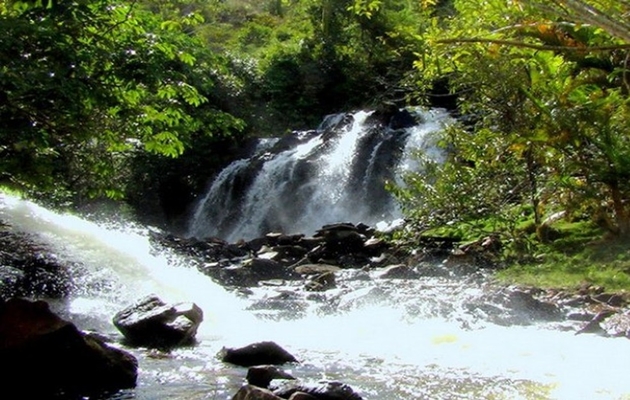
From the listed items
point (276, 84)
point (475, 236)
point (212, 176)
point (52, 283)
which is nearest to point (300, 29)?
point (276, 84)

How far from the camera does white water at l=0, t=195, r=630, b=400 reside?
21.6 ft

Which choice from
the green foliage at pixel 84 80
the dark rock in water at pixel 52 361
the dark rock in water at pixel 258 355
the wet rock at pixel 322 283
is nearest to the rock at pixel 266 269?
the wet rock at pixel 322 283

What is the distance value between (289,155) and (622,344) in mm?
17203

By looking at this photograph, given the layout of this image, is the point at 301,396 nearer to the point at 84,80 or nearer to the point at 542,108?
the point at 84,80

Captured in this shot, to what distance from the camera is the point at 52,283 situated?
35.6ft

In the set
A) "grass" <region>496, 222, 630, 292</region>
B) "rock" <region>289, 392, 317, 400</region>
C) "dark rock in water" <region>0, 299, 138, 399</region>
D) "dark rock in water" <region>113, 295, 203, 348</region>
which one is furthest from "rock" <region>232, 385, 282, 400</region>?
"grass" <region>496, 222, 630, 292</region>

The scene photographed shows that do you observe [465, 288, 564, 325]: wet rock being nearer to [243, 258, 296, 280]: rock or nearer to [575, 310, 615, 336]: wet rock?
[575, 310, 615, 336]: wet rock

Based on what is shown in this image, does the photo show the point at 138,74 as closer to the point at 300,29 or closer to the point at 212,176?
the point at 212,176

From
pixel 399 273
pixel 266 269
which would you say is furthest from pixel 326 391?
pixel 266 269

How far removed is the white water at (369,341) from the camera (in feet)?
21.6

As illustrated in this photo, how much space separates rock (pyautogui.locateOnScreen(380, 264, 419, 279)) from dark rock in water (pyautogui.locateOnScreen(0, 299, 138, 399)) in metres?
7.74

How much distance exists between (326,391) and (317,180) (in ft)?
56.8

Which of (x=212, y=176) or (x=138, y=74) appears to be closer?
(x=138, y=74)

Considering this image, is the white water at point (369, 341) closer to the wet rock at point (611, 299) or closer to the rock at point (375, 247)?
the wet rock at point (611, 299)
